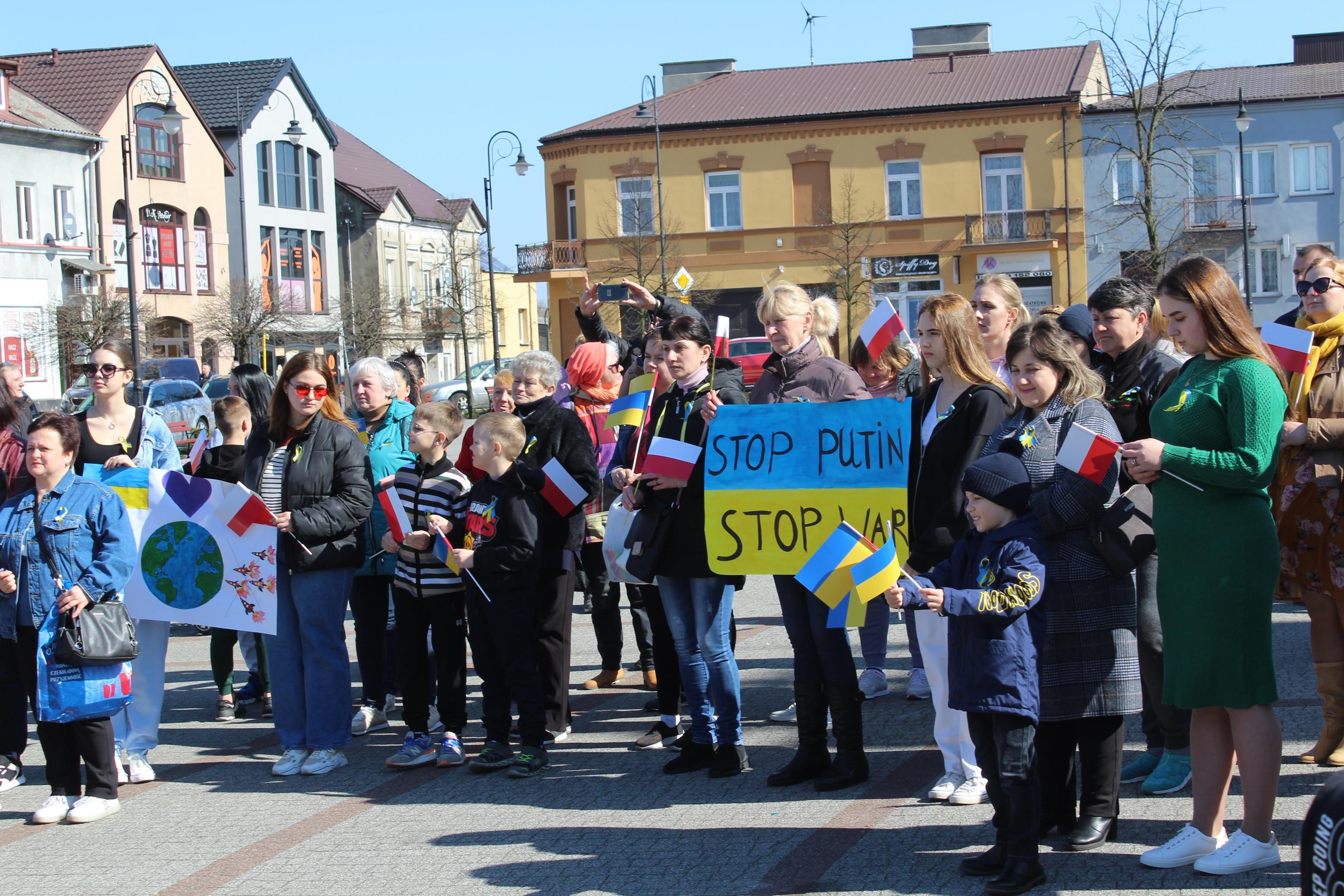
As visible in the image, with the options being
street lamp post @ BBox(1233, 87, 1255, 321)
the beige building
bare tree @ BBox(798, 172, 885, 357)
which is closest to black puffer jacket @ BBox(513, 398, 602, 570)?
street lamp post @ BBox(1233, 87, 1255, 321)

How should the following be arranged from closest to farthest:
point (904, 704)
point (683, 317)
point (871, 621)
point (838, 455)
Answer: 1. point (838, 455)
2. point (683, 317)
3. point (904, 704)
4. point (871, 621)

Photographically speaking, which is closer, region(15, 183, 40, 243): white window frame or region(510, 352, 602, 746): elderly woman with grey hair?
region(510, 352, 602, 746): elderly woman with grey hair

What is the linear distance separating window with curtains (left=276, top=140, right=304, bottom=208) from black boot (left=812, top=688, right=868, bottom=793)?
51.4 m

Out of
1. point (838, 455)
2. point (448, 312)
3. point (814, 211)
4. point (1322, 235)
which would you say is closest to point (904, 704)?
point (838, 455)

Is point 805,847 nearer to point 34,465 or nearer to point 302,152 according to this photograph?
point 34,465

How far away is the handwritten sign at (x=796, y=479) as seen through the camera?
5633 millimetres

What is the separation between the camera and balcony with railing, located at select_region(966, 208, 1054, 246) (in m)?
42.8

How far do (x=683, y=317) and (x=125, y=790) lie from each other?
3.49 m

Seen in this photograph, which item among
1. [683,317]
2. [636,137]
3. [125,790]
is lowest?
[125,790]

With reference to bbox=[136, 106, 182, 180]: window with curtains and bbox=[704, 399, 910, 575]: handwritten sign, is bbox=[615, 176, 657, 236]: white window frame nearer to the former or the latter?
bbox=[136, 106, 182, 180]: window with curtains

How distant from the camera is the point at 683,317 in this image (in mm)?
6105

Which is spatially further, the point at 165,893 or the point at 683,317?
the point at 683,317

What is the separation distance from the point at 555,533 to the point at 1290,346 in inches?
133

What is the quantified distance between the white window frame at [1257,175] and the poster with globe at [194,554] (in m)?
43.8
